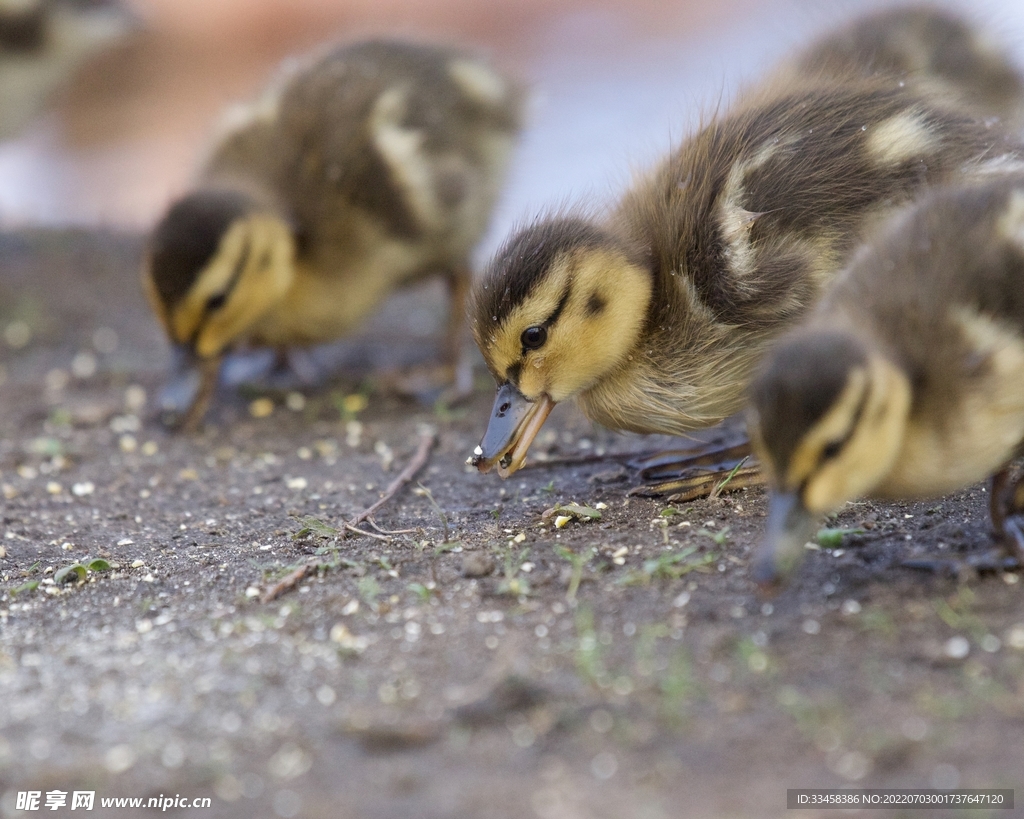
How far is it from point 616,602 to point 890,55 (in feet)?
8.47

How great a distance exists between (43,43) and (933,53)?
4.16m

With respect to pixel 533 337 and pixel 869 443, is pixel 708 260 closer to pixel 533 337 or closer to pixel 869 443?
pixel 533 337

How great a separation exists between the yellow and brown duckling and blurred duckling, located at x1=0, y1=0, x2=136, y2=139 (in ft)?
12.3

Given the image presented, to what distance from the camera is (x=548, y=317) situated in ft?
9.89

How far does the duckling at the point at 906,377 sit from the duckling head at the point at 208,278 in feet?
7.75

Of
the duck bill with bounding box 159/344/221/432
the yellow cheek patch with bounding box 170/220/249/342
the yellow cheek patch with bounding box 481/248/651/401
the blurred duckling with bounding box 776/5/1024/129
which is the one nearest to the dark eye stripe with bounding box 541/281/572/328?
the yellow cheek patch with bounding box 481/248/651/401

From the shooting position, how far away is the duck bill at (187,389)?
4.25m

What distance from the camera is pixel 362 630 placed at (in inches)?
95.6

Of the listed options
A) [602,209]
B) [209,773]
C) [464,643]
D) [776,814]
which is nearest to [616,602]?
[464,643]

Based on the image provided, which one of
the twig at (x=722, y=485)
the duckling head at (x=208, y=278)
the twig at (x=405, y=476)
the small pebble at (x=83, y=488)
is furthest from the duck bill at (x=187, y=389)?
the twig at (x=722, y=485)

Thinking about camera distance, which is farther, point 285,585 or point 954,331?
point 285,585

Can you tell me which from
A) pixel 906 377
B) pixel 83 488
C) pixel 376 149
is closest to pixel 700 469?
pixel 906 377

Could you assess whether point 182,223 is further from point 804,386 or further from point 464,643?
point 804,386

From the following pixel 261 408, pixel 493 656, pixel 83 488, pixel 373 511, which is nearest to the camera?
pixel 493 656
